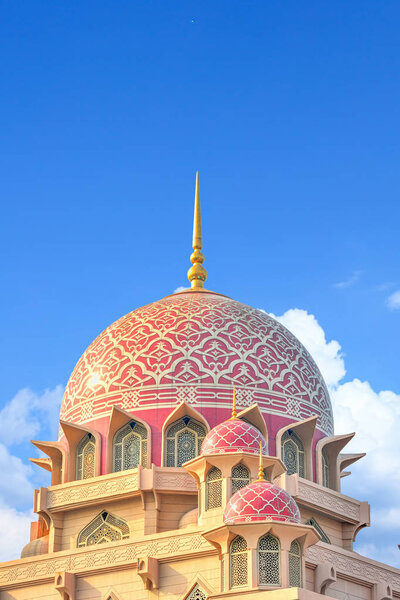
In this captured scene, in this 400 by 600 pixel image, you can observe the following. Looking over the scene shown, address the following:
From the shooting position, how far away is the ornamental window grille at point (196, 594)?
21.6 m

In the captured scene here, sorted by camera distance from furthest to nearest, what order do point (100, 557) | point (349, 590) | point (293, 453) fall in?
point (293, 453), point (349, 590), point (100, 557)

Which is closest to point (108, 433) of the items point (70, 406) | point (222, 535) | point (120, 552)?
point (70, 406)

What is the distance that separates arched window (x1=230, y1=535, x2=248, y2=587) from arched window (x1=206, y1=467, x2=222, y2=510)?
2.50 metres

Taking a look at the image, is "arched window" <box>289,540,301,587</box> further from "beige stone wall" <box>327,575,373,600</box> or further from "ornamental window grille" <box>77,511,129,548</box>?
"ornamental window grille" <box>77,511,129,548</box>

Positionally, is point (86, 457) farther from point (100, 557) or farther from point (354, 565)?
point (354, 565)

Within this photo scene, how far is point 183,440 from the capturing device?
26.3 metres

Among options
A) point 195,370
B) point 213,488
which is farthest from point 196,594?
point 195,370

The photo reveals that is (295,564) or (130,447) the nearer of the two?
(295,564)

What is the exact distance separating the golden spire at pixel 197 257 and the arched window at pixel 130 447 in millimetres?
5589

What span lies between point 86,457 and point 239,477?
6116 millimetres

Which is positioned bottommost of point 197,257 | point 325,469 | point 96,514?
point 96,514

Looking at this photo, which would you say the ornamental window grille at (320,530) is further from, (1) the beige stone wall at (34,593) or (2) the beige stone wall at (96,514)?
(1) the beige stone wall at (34,593)

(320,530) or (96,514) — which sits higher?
(96,514)

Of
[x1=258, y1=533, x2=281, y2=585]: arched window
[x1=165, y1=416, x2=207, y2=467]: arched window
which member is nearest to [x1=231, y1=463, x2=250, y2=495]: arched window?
[x1=258, y1=533, x2=281, y2=585]: arched window
